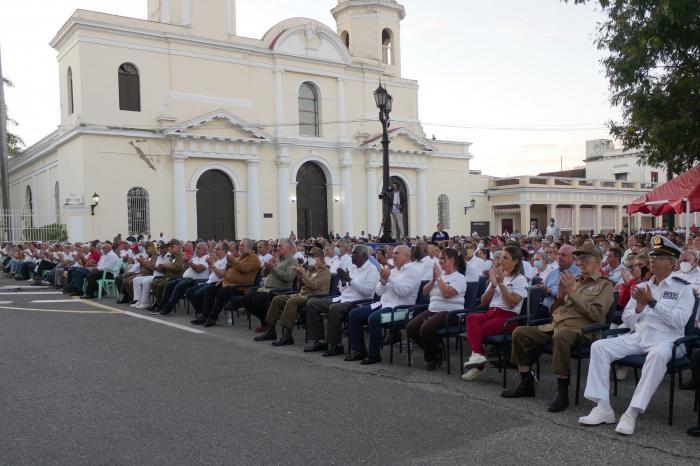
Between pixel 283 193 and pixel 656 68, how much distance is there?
21.6 metres

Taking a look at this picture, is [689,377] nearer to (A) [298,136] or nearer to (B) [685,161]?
(B) [685,161]

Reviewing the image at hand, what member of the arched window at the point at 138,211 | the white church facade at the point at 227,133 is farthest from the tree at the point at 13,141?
the arched window at the point at 138,211

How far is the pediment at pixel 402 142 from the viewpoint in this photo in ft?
112

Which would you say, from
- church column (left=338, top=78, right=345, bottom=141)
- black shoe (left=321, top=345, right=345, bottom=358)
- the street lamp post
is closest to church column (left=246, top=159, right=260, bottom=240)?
church column (left=338, top=78, right=345, bottom=141)

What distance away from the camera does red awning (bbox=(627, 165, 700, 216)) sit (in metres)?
13.8

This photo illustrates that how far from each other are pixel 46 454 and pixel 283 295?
525cm

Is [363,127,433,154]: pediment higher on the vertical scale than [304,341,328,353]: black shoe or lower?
higher

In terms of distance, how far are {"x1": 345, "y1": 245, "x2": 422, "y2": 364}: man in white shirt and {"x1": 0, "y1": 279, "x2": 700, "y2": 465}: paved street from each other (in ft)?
1.00

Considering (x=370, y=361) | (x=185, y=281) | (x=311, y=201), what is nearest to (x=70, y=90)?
(x=311, y=201)

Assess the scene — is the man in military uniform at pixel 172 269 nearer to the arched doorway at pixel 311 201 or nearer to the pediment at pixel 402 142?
the arched doorway at pixel 311 201

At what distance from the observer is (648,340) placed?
5590 mm

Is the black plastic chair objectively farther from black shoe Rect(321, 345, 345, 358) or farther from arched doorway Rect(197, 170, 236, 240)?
arched doorway Rect(197, 170, 236, 240)

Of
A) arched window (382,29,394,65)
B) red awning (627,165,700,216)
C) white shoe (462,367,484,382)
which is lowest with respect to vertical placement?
white shoe (462,367,484,382)

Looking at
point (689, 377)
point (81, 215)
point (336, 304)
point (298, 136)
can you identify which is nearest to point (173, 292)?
point (336, 304)
